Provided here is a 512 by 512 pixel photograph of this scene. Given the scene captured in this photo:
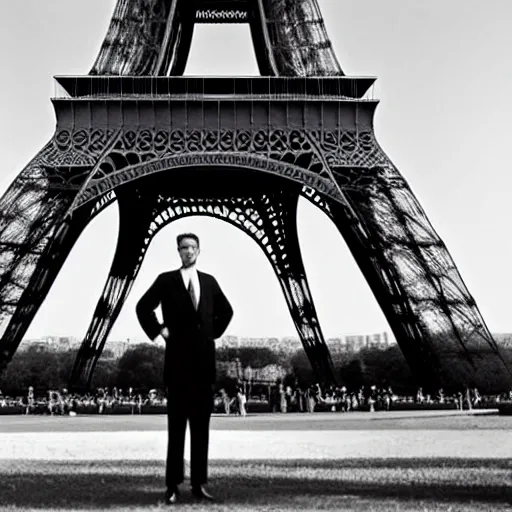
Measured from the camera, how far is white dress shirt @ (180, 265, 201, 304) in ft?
26.1

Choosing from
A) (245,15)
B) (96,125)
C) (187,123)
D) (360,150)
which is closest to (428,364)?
(360,150)

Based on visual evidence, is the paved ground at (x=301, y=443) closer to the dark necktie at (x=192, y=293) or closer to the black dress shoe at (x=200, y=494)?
the black dress shoe at (x=200, y=494)

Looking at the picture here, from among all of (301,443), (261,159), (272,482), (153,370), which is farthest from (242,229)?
(153,370)

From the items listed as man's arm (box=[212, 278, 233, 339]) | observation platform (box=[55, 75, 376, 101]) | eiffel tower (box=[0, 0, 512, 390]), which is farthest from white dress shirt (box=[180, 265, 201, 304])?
observation platform (box=[55, 75, 376, 101])

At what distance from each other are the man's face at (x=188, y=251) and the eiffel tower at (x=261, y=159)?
925 inches

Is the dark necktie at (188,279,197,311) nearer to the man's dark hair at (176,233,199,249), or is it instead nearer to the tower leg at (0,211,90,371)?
the man's dark hair at (176,233,199,249)

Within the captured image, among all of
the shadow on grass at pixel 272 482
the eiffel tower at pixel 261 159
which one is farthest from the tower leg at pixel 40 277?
the shadow on grass at pixel 272 482

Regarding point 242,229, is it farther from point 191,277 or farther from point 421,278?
point 191,277

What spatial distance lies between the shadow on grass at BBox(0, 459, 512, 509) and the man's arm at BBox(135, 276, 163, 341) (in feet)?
4.40

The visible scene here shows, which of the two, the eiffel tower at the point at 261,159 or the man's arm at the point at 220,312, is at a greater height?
the eiffel tower at the point at 261,159

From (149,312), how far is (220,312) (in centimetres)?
60

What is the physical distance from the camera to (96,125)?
109 ft

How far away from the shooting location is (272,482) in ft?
28.8

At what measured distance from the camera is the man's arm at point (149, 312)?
788cm
